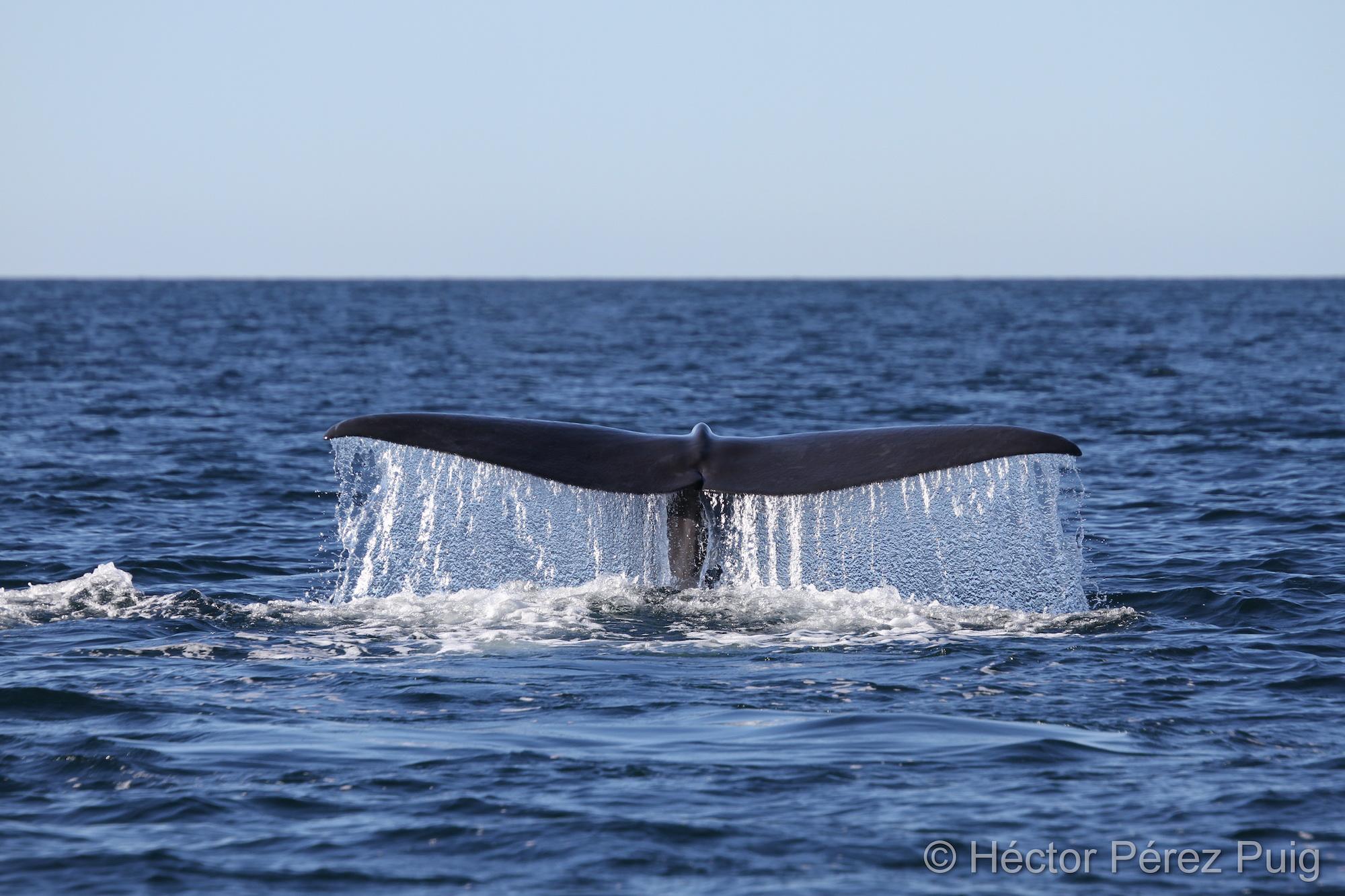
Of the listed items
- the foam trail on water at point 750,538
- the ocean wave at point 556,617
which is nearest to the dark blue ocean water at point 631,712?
the ocean wave at point 556,617

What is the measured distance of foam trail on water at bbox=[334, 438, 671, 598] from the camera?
9.03 meters

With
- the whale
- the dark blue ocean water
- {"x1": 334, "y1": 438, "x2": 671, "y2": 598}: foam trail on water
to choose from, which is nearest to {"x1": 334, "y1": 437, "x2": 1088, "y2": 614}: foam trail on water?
{"x1": 334, "y1": 438, "x2": 671, "y2": 598}: foam trail on water

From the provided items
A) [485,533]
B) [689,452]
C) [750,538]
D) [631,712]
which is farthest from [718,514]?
[485,533]

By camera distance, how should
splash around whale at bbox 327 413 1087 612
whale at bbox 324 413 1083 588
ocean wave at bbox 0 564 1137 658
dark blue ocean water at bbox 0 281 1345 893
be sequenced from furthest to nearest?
ocean wave at bbox 0 564 1137 658 → splash around whale at bbox 327 413 1087 612 → whale at bbox 324 413 1083 588 → dark blue ocean water at bbox 0 281 1345 893

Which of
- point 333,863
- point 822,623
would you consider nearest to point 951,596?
point 822,623

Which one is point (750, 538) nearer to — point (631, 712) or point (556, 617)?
point (556, 617)

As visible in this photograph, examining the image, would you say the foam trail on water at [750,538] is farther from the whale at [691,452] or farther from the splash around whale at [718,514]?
the whale at [691,452]

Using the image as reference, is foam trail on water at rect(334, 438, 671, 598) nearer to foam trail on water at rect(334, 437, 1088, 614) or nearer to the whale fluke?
foam trail on water at rect(334, 437, 1088, 614)

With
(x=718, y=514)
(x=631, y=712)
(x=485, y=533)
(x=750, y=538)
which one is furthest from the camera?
(x=485, y=533)

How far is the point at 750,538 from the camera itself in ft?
30.7

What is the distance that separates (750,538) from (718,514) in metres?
0.43

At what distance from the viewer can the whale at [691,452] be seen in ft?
26.1

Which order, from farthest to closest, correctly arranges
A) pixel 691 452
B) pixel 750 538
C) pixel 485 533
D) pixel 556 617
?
pixel 485 533, pixel 750 538, pixel 556 617, pixel 691 452

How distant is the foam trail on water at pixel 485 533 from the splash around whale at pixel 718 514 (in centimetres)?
2
